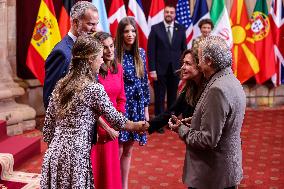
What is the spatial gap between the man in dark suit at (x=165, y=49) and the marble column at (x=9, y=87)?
1937 mm

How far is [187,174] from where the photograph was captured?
270 centimetres

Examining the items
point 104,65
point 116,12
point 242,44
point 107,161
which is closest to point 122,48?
point 104,65

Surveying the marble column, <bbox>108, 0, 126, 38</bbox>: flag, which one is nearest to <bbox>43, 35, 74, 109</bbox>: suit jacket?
the marble column

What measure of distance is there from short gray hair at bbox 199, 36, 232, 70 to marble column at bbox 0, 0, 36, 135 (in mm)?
4577

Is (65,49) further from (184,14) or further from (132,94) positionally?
(184,14)

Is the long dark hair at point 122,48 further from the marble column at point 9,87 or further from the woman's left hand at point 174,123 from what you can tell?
the marble column at point 9,87

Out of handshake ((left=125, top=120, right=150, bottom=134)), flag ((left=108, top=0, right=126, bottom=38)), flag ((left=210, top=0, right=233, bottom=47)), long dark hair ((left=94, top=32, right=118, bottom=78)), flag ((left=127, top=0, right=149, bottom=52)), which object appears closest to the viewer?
handshake ((left=125, top=120, right=150, bottom=134))

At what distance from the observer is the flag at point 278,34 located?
8.73 metres

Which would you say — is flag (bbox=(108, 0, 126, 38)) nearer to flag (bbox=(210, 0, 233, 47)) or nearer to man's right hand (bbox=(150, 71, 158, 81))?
man's right hand (bbox=(150, 71, 158, 81))

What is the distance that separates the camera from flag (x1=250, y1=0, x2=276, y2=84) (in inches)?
343

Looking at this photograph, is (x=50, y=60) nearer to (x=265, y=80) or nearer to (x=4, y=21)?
(x=4, y=21)

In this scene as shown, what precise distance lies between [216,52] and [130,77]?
64.5 inches

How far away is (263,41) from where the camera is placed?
8.78 metres

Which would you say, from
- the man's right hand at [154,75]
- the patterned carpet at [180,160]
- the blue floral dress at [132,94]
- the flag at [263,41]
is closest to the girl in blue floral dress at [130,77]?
the blue floral dress at [132,94]
